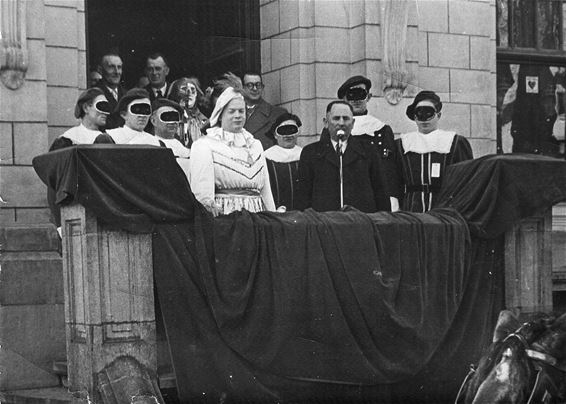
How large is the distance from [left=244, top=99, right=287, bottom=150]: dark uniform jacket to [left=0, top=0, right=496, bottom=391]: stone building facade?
0.94 metres

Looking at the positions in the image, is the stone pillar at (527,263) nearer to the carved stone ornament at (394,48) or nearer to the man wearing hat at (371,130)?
the man wearing hat at (371,130)

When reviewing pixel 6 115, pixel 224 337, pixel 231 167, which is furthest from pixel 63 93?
pixel 224 337

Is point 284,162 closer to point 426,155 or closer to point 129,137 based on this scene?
point 426,155

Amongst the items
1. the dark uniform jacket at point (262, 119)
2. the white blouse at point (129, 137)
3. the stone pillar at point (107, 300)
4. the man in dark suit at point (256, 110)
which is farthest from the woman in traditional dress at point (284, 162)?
the stone pillar at point (107, 300)

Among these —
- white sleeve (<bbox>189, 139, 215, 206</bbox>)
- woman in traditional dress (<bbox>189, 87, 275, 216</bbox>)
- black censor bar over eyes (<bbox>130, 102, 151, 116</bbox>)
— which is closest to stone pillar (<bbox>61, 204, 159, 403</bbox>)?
white sleeve (<bbox>189, 139, 215, 206</bbox>)

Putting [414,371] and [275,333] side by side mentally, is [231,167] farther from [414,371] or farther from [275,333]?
[414,371]

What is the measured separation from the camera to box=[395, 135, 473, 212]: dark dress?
466 inches

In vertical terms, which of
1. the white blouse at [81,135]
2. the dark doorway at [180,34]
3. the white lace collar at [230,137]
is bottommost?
the white lace collar at [230,137]

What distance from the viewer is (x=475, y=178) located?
10.2 m

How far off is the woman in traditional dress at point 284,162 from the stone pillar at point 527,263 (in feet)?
7.72

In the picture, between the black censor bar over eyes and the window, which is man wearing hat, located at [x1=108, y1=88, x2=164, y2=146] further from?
the window

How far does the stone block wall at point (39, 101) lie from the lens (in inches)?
454

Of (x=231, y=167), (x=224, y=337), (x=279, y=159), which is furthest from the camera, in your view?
(x=279, y=159)

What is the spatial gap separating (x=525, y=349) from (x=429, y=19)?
301 inches
